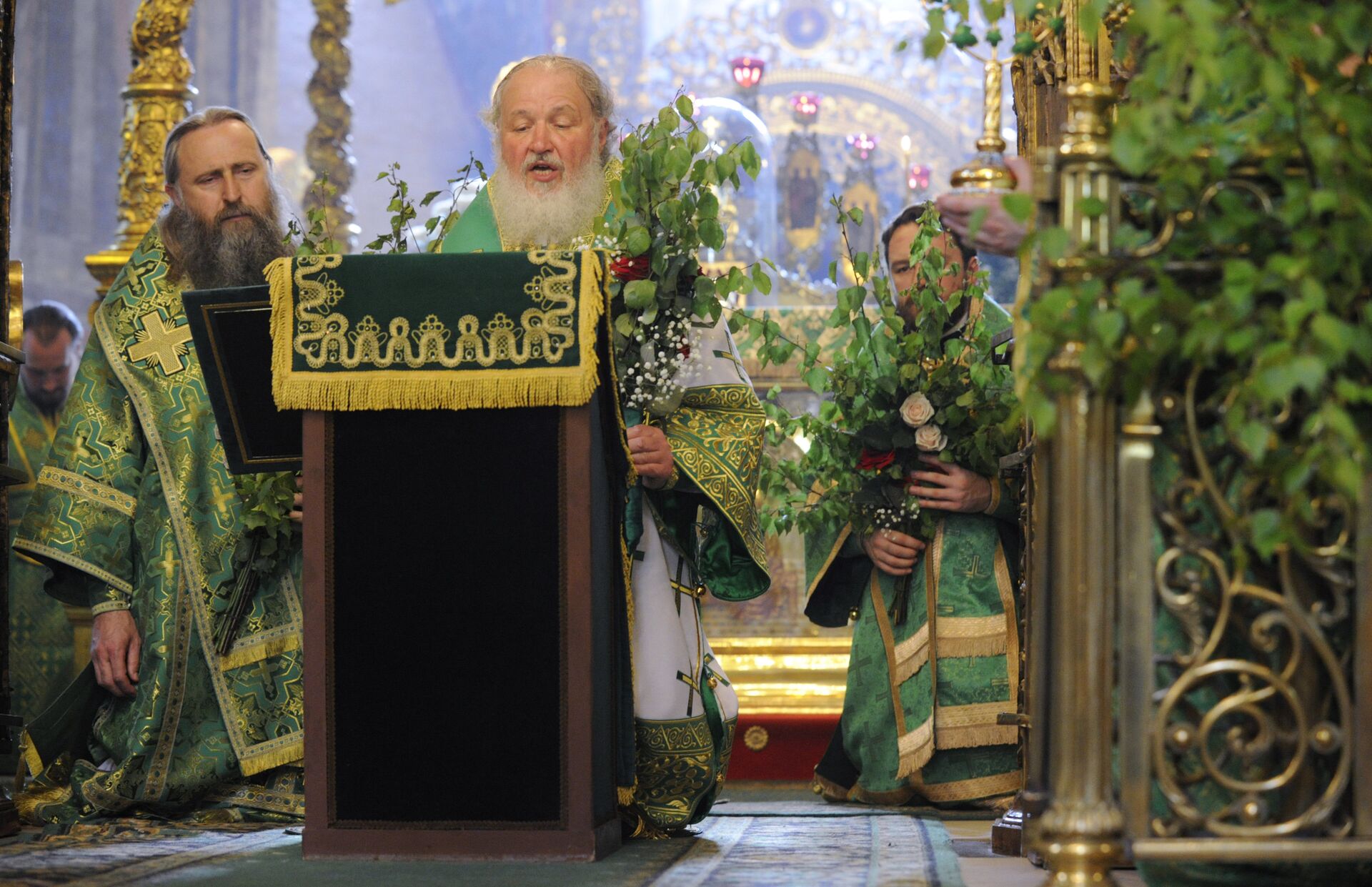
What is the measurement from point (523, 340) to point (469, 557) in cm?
45

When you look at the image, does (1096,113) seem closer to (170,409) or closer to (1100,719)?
(1100,719)

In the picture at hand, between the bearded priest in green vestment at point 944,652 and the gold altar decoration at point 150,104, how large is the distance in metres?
3.44

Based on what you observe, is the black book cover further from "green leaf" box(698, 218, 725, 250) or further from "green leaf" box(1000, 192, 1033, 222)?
"green leaf" box(1000, 192, 1033, 222)

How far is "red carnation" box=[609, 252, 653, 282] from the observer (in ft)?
12.7

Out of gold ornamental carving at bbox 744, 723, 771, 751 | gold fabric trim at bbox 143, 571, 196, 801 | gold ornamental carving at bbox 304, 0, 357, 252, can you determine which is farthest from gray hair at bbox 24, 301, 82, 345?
gold ornamental carving at bbox 744, 723, 771, 751

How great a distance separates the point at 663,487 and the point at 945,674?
1538 mm

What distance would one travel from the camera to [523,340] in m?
3.29

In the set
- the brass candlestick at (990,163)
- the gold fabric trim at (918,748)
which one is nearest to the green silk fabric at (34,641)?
the gold fabric trim at (918,748)

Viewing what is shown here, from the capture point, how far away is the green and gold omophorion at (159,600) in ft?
14.4

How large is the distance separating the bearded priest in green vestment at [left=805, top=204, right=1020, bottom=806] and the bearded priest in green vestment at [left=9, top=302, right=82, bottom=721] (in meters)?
2.86

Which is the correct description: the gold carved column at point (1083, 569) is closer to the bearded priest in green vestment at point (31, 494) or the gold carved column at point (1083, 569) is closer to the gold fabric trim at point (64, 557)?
the gold fabric trim at point (64, 557)

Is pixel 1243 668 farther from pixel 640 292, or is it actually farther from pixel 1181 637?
pixel 640 292

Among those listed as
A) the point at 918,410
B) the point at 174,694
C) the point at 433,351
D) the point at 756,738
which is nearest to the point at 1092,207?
the point at 433,351

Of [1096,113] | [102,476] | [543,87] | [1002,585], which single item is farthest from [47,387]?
[1096,113]
